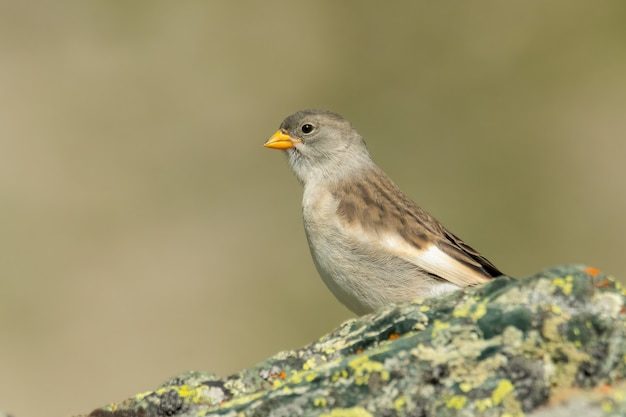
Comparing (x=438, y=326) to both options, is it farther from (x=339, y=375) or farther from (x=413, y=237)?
(x=413, y=237)

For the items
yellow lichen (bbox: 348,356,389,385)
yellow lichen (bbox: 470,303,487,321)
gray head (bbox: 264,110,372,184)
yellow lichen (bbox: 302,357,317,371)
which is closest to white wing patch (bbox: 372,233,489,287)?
gray head (bbox: 264,110,372,184)

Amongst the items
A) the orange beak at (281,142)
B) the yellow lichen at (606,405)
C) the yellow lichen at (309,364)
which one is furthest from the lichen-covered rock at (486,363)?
the orange beak at (281,142)

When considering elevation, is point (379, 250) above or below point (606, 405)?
above

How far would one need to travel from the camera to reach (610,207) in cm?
1440

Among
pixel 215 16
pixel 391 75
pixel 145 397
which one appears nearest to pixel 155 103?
pixel 215 16

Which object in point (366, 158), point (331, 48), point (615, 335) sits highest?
point (331, 48)

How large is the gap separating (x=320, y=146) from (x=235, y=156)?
7.88 m

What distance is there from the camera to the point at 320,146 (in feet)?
24.9

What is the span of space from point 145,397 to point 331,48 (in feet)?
45.4

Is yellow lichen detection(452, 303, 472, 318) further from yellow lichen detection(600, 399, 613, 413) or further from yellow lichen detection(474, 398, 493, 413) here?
yellow lichen detection(600, 399, 613, 413)

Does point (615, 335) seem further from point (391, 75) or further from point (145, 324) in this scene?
point (391, 75)

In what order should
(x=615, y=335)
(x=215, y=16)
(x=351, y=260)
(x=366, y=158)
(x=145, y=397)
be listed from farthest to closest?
(x=215, y=16) < (x=366, y=158) < (x=351, y=260) < (x=145, y=397) < (x=615, y=335)

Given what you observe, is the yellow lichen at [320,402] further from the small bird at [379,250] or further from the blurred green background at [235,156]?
the blurred green background at [235,156]

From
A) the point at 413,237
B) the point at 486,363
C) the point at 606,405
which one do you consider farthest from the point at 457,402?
the point at 413,237
